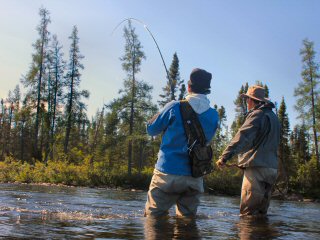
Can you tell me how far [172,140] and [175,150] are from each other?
0.12m

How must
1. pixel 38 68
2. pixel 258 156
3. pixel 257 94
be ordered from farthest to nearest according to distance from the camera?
pixel 38 68
pixel 257 94
pixel 258 156

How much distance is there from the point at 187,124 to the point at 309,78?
4081 cm

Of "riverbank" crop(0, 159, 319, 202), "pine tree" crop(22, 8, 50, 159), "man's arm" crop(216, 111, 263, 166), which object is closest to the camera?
"man's arm" crop(216, 111, 263, 166)

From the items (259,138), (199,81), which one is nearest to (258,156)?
(259,138)

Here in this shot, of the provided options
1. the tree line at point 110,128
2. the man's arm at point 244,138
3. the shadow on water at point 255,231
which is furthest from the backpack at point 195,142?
the tree line at point 110,128

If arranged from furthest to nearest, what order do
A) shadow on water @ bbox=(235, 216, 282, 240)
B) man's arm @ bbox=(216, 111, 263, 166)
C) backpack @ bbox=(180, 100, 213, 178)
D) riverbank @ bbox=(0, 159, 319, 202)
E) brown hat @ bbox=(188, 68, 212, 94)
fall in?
1. riverbank @ bbox=(0, 159, 319, 202)
2. man's arm @ bbox=(216, 111, 263, 166)
3. brown hat @ bbox=(188, 68, 212, 94)
4. backpack @ bbox=(180, 100, 213, 178)
5. shadow on water @ bbox=(235, 216, 282, 240)

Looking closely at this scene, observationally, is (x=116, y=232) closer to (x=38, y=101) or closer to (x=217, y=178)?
(x=217, y=178)

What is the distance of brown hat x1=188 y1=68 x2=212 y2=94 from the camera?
197 inches

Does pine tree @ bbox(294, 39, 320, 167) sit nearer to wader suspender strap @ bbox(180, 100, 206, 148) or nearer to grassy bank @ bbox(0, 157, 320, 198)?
grassy bank @ bbox(0, 157, 320, 198)

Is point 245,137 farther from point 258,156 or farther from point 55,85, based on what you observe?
point 55,85

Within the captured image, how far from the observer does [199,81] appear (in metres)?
5.00

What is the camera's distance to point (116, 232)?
419 cm

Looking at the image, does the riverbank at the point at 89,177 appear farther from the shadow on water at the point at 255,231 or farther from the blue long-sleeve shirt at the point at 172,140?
the blue long-sleeve shirt at the point at 172,140

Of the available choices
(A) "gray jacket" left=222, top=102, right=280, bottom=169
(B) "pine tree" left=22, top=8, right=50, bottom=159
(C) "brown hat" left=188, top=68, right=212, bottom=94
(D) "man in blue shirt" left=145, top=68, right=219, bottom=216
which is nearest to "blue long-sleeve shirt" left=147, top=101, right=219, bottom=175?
(D) "man in blue shirt" left=145, top=68, right=219, bottom=216
